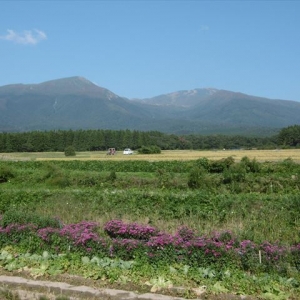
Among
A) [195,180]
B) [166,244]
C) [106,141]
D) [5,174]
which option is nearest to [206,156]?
[5,174]

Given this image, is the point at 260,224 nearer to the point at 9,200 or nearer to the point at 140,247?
the point at 140,247

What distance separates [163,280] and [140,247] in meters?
1.83

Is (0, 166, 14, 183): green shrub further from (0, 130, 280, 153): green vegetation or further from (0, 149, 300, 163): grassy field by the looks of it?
(0, 130, 280, 153): green vegetation

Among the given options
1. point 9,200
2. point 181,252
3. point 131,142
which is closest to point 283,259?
point 181,252

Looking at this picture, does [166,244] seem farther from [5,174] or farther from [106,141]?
[106,141]

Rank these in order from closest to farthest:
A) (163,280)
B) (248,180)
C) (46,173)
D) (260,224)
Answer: (163,280) < (260,224) < (248,180) < (46,173)

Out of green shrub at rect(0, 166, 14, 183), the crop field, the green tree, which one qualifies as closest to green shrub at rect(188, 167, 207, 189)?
the crop field

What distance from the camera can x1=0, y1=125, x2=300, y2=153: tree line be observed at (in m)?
97.6

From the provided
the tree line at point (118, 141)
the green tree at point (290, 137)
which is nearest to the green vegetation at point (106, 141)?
the tree line at point (118, 141)

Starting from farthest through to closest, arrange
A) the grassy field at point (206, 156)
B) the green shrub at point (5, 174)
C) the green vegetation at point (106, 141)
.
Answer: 1. the green vegetation at point (106, 141)
2. the grassy field at point (206, 156)
3. the green shrub at point (5, 174)

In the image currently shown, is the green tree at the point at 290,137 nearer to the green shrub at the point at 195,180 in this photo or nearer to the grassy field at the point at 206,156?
the grassy field at the point at 206,156

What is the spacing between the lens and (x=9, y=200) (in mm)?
21031

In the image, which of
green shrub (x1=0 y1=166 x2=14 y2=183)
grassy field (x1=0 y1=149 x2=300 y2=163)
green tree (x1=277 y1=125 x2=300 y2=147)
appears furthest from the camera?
green tree (x1=277 y1=125 x2=300 y2=147)

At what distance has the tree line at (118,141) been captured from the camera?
9762 centimetres
